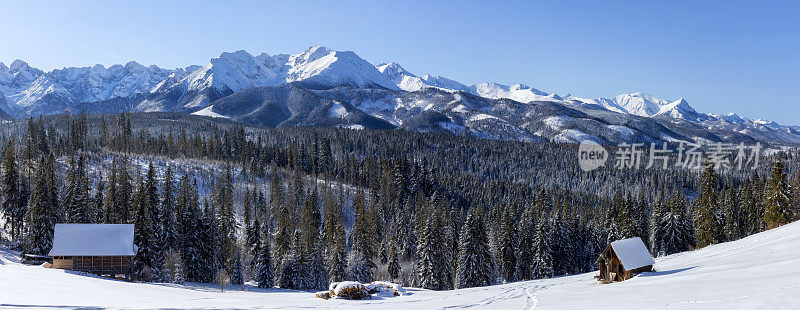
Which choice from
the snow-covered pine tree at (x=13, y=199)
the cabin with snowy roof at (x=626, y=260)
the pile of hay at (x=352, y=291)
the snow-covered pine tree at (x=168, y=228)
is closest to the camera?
the pile of hay at (x=352, y=291)

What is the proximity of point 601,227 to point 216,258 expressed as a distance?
68.7 meters

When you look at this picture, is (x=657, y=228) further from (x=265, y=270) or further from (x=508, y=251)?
(x=265, y=270)

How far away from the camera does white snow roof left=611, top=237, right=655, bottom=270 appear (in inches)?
1571

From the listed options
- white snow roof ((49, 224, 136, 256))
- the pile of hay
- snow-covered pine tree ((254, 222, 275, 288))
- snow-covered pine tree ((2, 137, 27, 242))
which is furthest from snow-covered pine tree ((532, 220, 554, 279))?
snow-covered pine tree ((2, 137, 27, 242))

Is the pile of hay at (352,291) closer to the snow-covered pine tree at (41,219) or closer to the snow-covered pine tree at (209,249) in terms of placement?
the snow-covered pine tree at (209,249)

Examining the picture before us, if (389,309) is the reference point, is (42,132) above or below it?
above

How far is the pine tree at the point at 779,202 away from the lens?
6269cm

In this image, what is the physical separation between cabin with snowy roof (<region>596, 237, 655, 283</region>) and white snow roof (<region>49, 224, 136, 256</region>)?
50.8 m

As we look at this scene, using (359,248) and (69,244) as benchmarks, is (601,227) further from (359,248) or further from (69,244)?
(69,244)

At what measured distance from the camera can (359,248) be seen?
2948 inches

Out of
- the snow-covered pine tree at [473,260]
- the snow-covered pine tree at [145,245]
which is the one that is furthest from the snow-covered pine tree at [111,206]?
the snow-covered pine tree at [473,260]

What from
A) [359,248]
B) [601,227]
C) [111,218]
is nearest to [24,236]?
[111,218]

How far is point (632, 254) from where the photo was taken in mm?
40938

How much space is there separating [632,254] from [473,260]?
90.6 ft
